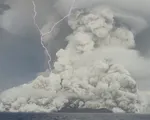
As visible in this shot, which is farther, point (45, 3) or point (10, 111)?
point (10, 111)

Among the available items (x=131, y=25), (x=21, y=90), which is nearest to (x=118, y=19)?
(x=131, y=25)

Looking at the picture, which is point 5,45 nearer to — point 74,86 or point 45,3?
point 45,3

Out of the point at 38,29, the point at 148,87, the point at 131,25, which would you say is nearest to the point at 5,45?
the point at 38,29

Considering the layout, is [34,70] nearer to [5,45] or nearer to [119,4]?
[5,45]

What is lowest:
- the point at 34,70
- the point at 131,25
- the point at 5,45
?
the point at 34,70

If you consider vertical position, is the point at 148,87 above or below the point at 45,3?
below

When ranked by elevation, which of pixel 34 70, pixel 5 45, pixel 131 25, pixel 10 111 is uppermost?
pixel 131 25
